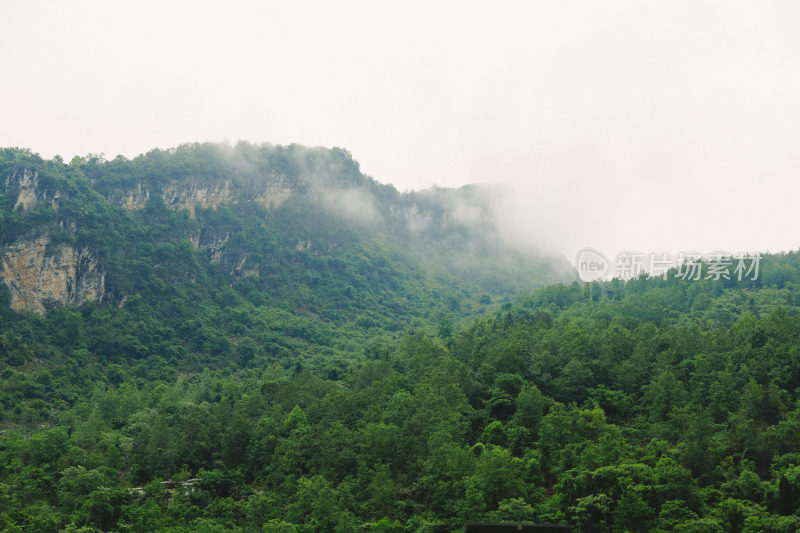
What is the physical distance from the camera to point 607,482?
3309 centimetres

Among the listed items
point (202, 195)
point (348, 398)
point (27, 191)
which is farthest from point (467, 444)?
point (202, 195)

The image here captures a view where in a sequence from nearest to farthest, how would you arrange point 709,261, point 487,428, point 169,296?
point 487,428 → point 709,261 → point 169,296

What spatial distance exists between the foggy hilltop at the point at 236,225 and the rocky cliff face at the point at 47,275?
0.47 ft

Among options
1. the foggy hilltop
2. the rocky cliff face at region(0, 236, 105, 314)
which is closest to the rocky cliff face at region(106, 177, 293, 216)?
the foggy hilltop

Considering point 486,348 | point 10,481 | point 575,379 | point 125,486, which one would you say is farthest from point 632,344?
point 10,481

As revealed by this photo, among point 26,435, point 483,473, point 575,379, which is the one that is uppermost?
point 575,379

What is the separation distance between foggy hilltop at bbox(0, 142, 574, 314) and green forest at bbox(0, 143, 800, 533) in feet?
2.02

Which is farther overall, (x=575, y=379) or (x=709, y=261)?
(x=709, y=261)

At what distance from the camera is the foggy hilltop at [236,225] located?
291 feet

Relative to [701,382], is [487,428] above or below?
below

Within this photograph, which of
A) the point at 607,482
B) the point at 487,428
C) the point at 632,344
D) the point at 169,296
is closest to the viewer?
the point at 607,482

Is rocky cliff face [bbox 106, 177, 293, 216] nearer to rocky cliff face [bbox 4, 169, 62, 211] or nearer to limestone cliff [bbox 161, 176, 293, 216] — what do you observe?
limestone cliff [bbox 161, 176, 293, 216]

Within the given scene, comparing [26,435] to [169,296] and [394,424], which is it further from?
[169,296]

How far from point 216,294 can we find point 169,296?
7884mm
